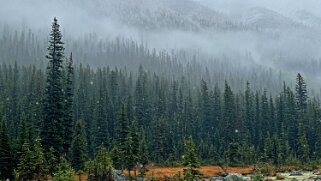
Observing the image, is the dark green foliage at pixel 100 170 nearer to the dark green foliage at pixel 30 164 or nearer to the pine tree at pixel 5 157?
the dark green foliage at pixel 30 164

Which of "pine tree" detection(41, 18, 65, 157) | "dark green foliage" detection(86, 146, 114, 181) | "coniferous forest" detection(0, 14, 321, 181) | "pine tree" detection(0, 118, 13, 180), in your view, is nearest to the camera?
"dark green foliage" detection(86, 146, 114, 181)

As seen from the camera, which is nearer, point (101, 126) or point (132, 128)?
point (132, 128)

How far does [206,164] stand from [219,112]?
42705 mm

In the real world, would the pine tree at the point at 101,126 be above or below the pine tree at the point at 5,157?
above

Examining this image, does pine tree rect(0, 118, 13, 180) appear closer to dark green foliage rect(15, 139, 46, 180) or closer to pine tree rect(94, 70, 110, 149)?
dark green foliage rect(15, 139, 46, 180)

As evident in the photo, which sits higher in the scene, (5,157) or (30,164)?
(5,157)

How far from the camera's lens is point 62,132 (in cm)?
5412

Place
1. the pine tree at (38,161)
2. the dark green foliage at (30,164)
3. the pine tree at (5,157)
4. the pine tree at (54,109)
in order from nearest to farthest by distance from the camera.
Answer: the pine tree at (38,161) < the dark green foliage at (30,164) < the pine tree at (54,109) < the pine tree at (5,157)

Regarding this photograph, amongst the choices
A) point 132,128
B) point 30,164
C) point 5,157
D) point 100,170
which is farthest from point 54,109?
point 132,128

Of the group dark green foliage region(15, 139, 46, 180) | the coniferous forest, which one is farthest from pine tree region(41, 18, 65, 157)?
dark green foliage region(15, 139, 46, 180)

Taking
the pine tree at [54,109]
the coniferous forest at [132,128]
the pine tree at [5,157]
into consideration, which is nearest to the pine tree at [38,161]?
the coniferous forest at [132,128]

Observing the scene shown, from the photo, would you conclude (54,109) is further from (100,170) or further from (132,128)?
(132,128)

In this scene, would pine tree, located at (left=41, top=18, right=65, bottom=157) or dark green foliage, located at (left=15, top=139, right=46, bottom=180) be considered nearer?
dark green foliage, located at (left=15, top=139, right=46, bottom=180)

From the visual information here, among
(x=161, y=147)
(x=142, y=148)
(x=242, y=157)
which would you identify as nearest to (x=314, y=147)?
(x=242, y=157)
